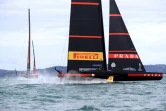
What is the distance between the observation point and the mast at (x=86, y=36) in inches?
1585

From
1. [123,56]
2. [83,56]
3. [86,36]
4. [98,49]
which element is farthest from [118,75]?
[86,36]

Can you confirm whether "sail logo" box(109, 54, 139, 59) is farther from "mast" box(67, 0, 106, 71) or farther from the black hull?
the black hull

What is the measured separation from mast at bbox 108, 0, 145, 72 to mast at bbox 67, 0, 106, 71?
2.96ft

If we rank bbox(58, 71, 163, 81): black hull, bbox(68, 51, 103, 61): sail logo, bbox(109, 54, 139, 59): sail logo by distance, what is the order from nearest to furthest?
bbox(58, 71, 163, 81): black hull
bbox(68, 51, 103, 61): sail logo
bbox(109, 54, 139, 59): sail logo

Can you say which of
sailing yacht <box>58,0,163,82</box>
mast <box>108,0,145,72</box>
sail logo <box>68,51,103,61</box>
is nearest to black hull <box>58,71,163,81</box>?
sailing yacht <box>58,0,163,82</box>

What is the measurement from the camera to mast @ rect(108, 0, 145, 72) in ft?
135

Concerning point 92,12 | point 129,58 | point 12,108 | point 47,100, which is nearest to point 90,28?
point 92,12

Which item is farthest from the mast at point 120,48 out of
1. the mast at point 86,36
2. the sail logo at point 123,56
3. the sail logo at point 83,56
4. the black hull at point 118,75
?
the sail logo at point 83,56

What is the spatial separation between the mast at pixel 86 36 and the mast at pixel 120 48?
90 cm

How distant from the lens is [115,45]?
41.2 m

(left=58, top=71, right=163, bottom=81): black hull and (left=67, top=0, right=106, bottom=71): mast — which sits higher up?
(left=67, top=0, right=106, bottom=71): mast

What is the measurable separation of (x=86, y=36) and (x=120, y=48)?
338 cm

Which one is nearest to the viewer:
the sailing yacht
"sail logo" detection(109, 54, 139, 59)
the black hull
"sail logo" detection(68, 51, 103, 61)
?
the black hull

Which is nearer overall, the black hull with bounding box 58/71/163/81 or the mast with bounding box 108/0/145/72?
the black hull with bounding box 58/71/163/81
